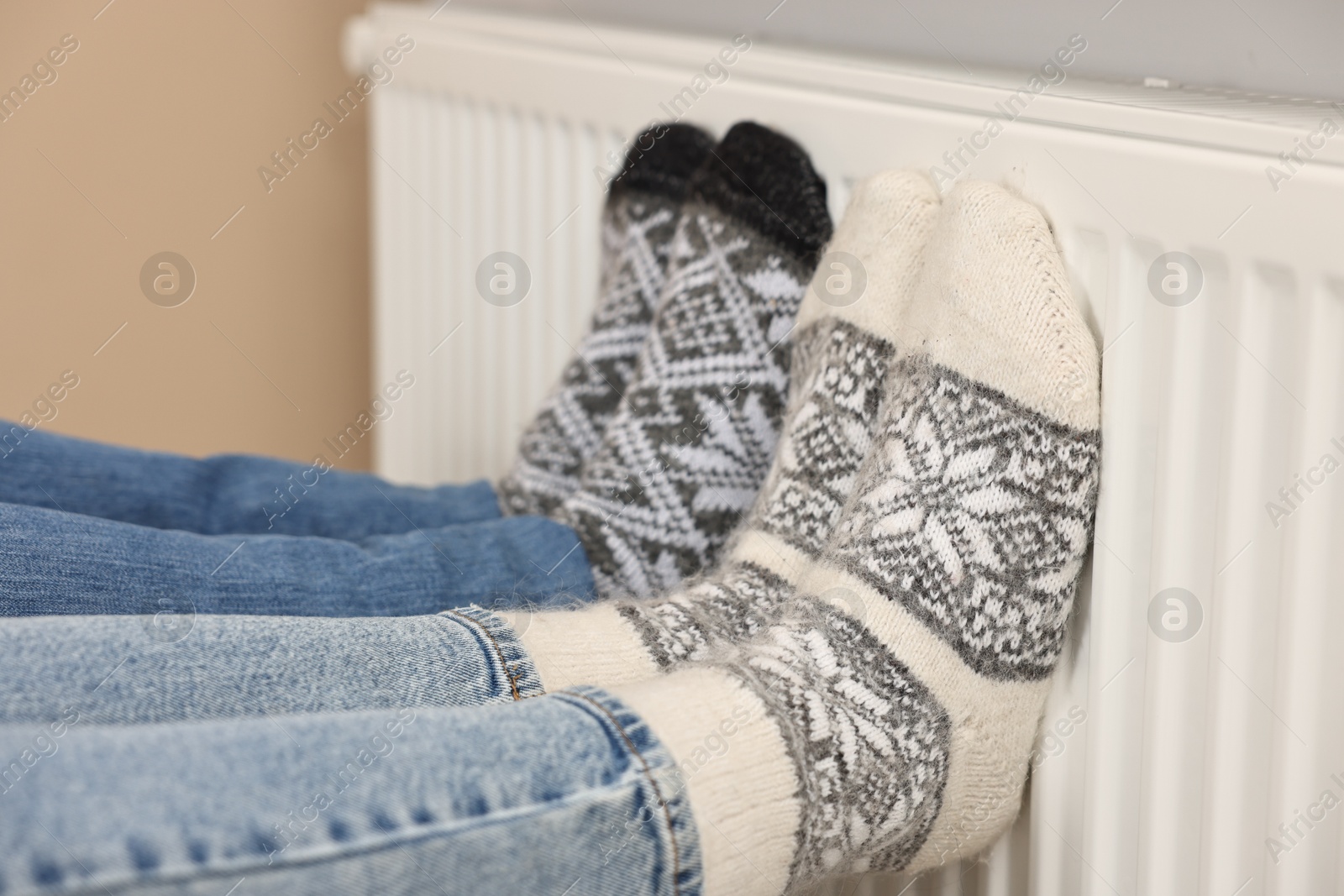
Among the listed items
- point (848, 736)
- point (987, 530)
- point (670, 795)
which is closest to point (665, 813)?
point (670, 795)

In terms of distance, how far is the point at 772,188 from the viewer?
792 millimetres

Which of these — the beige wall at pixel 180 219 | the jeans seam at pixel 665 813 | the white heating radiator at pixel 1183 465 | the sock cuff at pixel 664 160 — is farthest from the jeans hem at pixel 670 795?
the beige wall at pixel 180 219

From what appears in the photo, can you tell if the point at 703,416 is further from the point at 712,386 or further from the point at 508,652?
the point at 508,652

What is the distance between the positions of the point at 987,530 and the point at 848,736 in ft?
0.42

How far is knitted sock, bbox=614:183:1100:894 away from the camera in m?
0.56

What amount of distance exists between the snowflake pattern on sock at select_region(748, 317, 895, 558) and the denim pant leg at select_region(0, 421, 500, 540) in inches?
8.7

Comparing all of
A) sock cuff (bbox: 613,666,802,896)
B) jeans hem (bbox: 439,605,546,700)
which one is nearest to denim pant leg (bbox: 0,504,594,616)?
jeans hem (bbox: 439,605,546,700)

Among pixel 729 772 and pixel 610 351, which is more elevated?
pixel 610 351

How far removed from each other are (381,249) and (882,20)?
0.62 metres

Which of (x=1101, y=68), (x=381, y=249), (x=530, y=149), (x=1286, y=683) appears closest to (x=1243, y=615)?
(x=1286, y=683)

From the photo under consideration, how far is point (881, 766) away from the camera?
57cm

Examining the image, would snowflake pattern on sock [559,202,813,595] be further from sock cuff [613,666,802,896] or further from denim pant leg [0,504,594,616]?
sock cuff [613,666,802,896]

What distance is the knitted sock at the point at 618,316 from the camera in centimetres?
91

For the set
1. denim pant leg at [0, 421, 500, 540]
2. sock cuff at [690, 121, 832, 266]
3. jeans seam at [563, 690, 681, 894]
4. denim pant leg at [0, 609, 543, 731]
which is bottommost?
jeans seam at [563, 690, 681, 894]
